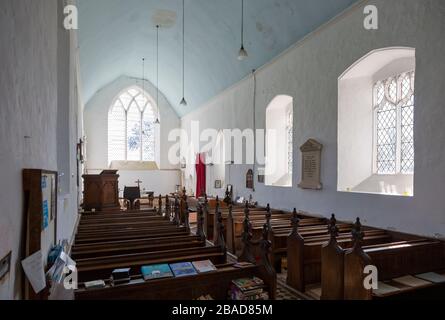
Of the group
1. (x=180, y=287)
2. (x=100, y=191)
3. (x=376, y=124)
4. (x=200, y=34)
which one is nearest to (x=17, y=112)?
(x=180, y=287)

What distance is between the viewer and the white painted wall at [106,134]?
1299cm

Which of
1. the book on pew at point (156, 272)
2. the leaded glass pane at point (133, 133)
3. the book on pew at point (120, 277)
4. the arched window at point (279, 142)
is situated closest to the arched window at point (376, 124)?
the arched window at point (279, 142)

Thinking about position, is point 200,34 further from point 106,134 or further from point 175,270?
point 106,134

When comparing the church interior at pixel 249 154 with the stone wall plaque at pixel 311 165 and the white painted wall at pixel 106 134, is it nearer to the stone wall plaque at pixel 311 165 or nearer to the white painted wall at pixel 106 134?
the stone wall plaque at pixel 311 165

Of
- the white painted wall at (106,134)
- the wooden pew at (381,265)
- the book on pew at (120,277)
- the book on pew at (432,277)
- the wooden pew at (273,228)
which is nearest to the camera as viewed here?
the book on pew at (120,277)

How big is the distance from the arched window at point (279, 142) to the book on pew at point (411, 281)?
412cm

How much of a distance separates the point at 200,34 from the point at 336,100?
450cm

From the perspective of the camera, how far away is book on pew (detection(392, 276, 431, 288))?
2934 mm

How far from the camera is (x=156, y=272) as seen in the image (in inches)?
88.6

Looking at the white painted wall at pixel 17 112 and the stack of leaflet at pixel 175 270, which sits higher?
the white painted wall at pixel 17 112

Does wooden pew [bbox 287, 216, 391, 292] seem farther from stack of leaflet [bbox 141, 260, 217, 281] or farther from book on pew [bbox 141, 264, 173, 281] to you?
book on pew [bbox 141, 264, 173, 281]

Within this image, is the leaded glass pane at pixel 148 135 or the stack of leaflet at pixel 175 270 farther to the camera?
the leaded glass pane at pixel 148 135
